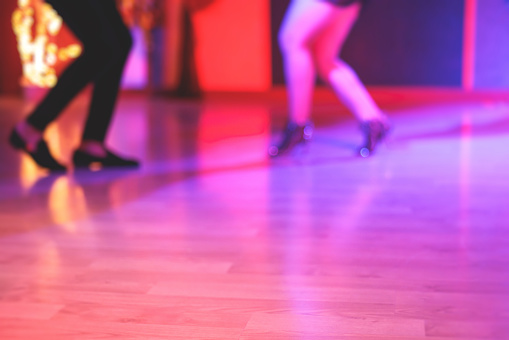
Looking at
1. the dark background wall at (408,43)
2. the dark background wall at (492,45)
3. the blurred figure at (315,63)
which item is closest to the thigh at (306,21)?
the blurred figure at (315,63)

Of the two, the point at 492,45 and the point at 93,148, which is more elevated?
the point at 93,148

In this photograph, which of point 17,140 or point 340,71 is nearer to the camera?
point 17,140

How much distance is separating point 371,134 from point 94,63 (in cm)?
106

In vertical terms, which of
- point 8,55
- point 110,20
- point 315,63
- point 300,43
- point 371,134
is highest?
point 110,20

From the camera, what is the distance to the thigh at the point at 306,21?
8.14ft

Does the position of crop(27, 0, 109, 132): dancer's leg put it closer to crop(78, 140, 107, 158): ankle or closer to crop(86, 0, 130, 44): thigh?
crop(86, 0, 130, 44): thigh

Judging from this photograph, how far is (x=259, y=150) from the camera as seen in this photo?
9.45 feet

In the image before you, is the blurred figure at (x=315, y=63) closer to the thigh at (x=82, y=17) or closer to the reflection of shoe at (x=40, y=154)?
the thigh at (x=82, y=17)

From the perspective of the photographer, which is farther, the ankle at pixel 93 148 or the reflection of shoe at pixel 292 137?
the reflection of shoe at pixel 292 137

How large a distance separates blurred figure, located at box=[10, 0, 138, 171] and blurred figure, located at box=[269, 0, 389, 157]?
58 centimetres

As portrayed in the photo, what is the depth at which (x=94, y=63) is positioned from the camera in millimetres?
2432

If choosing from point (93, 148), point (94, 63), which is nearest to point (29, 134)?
point (93, 148)

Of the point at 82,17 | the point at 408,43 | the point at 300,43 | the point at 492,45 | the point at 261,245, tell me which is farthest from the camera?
the point at 408,43

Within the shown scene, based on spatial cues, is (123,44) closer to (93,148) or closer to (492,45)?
(93,148)
